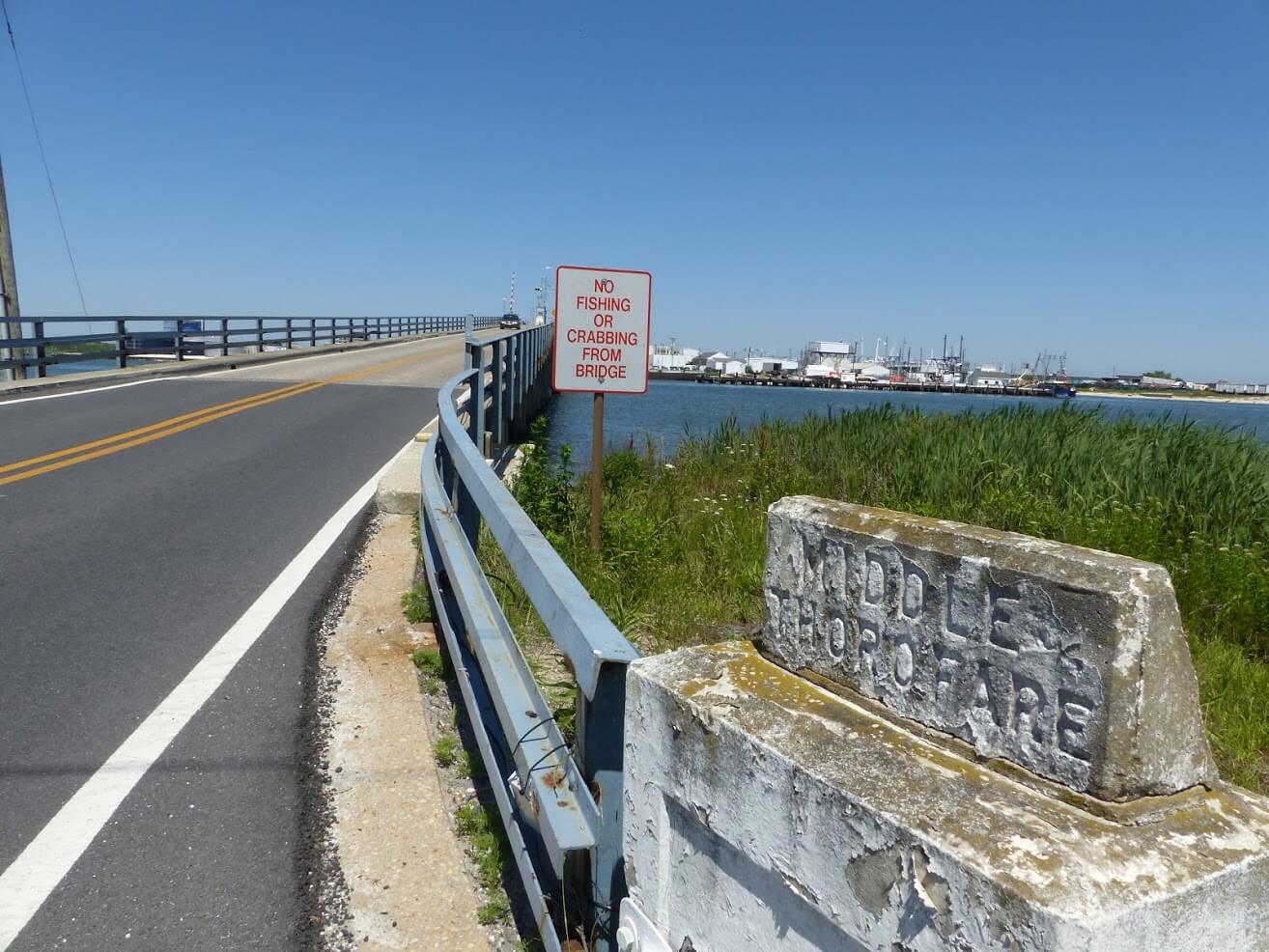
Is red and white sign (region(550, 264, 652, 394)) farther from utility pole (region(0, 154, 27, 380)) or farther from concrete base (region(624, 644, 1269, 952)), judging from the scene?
utility pole (region(0, 154, 27, 380))

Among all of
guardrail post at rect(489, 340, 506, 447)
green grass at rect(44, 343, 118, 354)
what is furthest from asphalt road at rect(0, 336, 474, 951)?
green grass at rect(44, 343, 118, 354)

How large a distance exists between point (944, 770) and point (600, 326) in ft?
22.9

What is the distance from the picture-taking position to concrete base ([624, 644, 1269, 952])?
136 cm

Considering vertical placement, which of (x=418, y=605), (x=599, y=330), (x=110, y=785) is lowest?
(x=110, y=785)

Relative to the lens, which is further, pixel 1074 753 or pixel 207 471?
pixel 207 471

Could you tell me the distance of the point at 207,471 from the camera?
10273 mm

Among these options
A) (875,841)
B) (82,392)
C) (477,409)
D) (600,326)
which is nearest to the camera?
(875,841)

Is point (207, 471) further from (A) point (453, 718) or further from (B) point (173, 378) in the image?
(B) point (173, 378)

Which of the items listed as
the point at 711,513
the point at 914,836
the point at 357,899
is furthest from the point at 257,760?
the point at 711,513

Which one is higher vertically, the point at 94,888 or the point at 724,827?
the point at 724,827

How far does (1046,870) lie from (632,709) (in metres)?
0.96

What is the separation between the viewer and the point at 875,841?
1525 mm

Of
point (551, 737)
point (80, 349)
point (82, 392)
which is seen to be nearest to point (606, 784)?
point (551, 737)

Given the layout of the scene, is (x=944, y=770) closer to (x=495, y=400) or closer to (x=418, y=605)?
(x=418, y=605)
